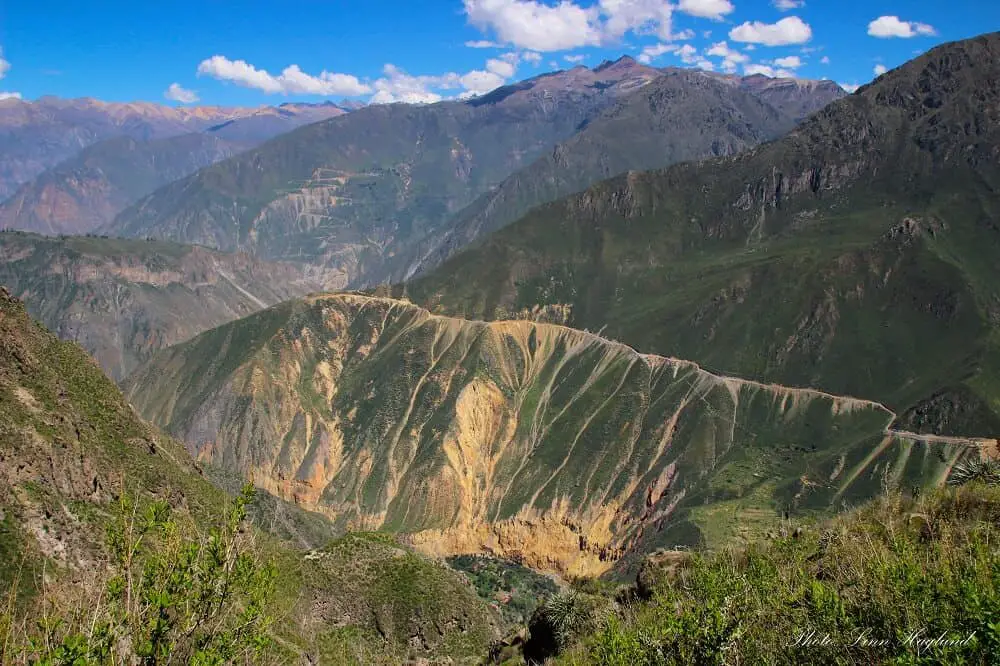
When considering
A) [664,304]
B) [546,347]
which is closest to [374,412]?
[546,347]

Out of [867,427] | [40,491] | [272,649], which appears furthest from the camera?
[867,427]

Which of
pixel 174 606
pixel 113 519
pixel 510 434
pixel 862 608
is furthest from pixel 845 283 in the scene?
pixel 174 606

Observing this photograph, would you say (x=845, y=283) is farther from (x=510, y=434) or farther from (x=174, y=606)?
(x=174, y=606)

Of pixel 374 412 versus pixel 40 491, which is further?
pixel 374 412

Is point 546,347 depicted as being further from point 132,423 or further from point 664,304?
point 132,423

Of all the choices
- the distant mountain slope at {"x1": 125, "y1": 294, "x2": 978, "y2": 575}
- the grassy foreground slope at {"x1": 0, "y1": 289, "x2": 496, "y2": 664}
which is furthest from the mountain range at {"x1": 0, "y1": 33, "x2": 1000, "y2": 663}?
the distant mountain slope at {"x1": 125, "y1": 294, "x2": 978, "y2": 575}

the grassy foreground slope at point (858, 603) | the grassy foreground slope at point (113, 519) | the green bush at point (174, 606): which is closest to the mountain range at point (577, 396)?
the grassy foreground slope at point (113, 519)

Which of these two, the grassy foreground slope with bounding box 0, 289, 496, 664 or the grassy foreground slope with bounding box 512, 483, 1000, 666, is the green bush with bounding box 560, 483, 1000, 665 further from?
the grassy foreground slope with bounding box 0, 289, 496, 664
